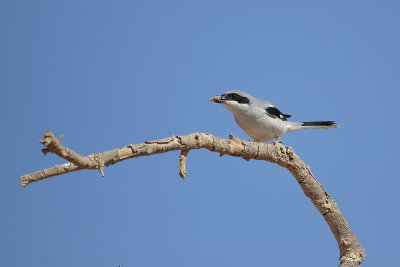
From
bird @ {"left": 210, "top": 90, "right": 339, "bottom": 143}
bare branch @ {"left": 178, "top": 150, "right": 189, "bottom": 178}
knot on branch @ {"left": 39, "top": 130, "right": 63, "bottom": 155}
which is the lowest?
knot on branch @ {"left": 39, "top": 130, "right": 63, "bottom": 155}

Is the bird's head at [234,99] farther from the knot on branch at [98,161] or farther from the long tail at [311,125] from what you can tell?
the knot on branch at [98,161]

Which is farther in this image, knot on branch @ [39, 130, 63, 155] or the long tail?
the long tail

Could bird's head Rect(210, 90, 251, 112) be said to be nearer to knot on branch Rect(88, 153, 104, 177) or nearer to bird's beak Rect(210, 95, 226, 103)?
bird's beak Rect(210, 95, 226, 103)

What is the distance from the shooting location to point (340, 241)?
5898 mm

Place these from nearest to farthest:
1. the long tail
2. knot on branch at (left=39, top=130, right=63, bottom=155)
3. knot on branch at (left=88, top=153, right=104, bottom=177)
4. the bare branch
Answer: knot on branch at (left=39, top=130, right=63, bottom=155)
knot on branch at (left=88, top=153, right=104, bottom=177)
the bare branch
the long tail

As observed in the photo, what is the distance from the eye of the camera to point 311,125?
719cm

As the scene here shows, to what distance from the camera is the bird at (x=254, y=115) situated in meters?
6.46

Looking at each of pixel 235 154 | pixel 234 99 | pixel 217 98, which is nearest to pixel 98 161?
pixel 235 154

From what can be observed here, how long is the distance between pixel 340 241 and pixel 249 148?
1740 mm

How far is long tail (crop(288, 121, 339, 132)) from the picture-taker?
23.1ft

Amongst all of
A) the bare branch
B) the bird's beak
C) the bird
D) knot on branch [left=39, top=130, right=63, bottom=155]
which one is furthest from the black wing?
knot on branch [left=39, top=130, right=63, bottom=155]

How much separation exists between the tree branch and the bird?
80cm

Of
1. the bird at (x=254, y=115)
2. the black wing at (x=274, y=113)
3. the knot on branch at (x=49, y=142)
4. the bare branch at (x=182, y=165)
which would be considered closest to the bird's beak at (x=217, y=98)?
the bird at (x=254, y=115)

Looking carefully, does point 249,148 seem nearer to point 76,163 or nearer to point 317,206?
point 317,206
